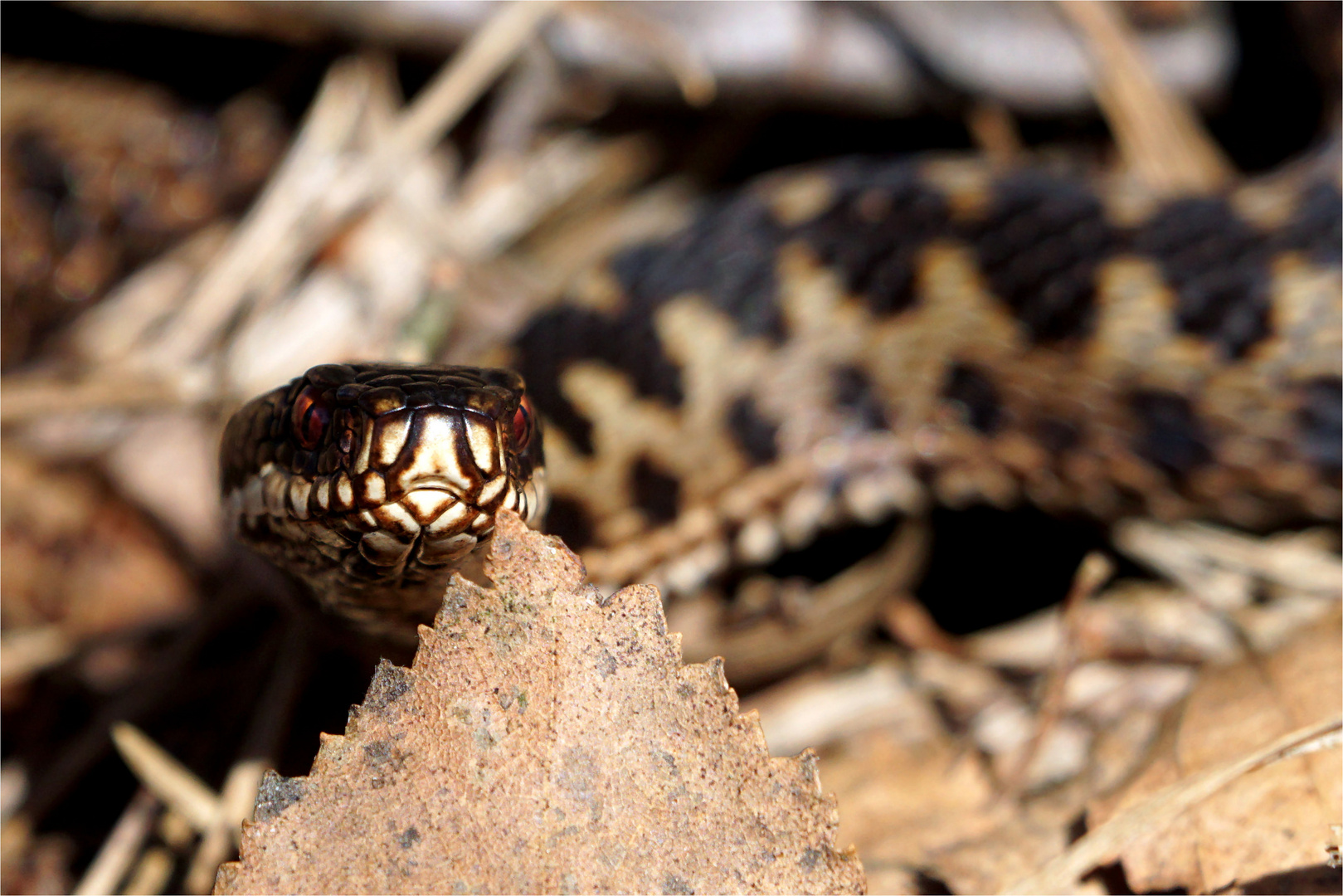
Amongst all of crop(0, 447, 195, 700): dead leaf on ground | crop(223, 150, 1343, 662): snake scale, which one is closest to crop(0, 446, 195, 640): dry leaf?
crop(0, 447, 195, 700): dead leaf on ground

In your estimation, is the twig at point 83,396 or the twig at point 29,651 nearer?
the twig at point 29,651

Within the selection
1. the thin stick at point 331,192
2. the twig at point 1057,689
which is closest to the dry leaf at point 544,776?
the twig at point 1057,689

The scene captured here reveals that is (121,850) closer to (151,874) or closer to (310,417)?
(151,874)

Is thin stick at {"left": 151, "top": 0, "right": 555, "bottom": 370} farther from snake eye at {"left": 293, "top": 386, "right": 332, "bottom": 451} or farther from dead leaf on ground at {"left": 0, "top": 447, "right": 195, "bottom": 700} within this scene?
snake eye at {"left": 293, "top": 386, "right": 332, "bottom": 451}

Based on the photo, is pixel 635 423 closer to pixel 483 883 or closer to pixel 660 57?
pixel 660 57

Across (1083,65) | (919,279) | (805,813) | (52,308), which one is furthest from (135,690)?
(1083,65)

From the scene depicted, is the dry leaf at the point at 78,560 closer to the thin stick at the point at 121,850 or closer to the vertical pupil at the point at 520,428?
the thin stick at the point at 121,850
